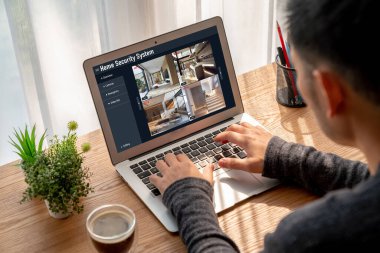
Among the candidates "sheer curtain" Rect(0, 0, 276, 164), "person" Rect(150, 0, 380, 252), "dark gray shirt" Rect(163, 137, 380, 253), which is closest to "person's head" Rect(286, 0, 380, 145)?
"person" Rect(150, 0, 380, 252)

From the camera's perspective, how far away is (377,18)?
709mm

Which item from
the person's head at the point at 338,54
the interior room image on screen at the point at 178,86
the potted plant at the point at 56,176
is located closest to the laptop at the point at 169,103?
the interior room image on screen at the point at 178,86

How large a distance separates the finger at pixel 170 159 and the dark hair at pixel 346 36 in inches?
18.5

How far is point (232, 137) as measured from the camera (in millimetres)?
1264

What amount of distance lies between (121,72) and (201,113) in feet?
0.69

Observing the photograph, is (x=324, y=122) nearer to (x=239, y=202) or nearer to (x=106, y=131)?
(x=239, y=202)

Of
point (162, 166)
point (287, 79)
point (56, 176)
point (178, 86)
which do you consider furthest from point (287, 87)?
point (56, 176)

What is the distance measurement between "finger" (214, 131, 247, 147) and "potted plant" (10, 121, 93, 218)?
0.98ft

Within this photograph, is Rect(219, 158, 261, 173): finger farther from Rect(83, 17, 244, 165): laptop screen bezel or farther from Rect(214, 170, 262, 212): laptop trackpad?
Rect(83, 17, 244, 165): laptop screen bezel

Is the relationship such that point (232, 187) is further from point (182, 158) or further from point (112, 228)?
point (112, 228)

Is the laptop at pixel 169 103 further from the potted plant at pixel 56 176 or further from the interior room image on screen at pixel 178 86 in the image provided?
the potted plant at pixel 56 176

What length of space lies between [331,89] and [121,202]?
0.55 meters

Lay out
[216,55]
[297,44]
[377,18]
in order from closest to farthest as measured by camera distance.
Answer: [377,18], [297,44], [216,55]

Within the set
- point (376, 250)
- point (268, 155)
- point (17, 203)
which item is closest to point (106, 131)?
point (17, 203)
